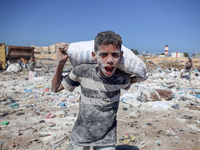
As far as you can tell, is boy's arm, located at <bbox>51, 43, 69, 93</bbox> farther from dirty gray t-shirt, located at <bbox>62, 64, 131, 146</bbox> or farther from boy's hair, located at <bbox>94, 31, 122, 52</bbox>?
boy's hair, located at <bbox>94, 31, 122, 52</bbox>

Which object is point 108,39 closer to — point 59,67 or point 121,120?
point 59,67

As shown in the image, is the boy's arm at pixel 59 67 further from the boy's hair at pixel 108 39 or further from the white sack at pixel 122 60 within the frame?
the boy's hair at pixel 108 39

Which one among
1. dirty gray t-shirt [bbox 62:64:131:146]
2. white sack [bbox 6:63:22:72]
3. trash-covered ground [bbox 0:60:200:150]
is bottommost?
trash-covered ground [bbox 0:60:200:150]

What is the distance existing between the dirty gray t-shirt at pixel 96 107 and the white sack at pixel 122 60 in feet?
0.31

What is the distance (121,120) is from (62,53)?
2.63 meters

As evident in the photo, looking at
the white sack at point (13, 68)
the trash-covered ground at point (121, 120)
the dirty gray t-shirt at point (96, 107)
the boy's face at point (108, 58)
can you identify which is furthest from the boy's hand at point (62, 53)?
the white sack at point (13, 68)

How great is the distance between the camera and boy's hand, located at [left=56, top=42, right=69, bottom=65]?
134 centimetres

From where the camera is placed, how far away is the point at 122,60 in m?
1.31

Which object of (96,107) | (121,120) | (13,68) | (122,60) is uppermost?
(122,60)

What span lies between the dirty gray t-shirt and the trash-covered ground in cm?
137

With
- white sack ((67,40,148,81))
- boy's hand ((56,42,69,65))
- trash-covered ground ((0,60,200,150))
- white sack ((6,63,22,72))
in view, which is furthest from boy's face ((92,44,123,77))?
white sack ((6,63,22,72))

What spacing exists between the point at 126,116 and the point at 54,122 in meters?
1.67

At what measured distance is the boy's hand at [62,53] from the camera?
4.41ft

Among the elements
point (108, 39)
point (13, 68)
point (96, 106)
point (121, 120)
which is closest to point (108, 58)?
point (108, 39)
